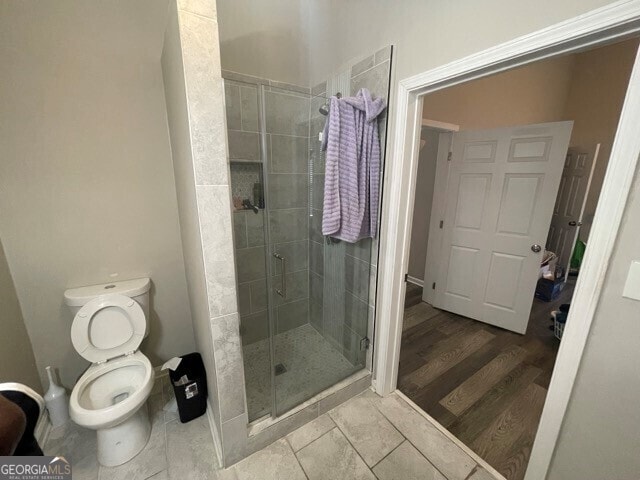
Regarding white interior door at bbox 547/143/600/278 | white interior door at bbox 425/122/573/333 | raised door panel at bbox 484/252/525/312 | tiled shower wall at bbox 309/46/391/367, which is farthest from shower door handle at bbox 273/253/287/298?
white interior door at bbox 547/143/600/278

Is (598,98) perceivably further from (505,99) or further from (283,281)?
(283,281)

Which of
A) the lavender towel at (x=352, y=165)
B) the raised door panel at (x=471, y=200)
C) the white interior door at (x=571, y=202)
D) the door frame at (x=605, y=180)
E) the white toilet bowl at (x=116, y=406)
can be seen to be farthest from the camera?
the white interior door at (x=571, y=202)

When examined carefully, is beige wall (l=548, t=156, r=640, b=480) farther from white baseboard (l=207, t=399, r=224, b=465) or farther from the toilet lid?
the toilet lid

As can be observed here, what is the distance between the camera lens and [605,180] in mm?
821

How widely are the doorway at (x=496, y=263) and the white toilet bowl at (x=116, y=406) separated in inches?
66.1

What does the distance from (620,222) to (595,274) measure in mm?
180

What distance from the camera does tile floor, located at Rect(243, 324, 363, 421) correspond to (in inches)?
62.6

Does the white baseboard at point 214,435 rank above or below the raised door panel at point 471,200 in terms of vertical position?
below

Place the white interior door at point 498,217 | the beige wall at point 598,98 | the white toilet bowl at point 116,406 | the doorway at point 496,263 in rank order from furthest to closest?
the beige wall at point 598,98
the white interior door at point 498,217
the doorway at point 496,263
the white toilet bowl at point 116,406

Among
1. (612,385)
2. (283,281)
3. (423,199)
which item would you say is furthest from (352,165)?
(423,199)

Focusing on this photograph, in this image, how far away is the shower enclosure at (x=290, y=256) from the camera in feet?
4.84

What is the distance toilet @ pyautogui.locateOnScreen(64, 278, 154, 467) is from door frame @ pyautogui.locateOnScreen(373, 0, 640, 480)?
5.19 feet

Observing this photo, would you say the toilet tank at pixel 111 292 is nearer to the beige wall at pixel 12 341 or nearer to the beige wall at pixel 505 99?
the beige wall at pixel 12 341

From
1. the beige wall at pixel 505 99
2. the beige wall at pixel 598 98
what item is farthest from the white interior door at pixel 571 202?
the beige wall at pixel 505 99
